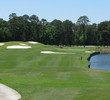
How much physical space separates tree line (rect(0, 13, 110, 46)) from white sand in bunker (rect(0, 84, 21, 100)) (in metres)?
118

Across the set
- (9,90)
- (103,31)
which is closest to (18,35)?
(103,31)

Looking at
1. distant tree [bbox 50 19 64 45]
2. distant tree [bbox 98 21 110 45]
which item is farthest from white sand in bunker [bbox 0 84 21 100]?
distant tree [bbox 98 21 110 45]

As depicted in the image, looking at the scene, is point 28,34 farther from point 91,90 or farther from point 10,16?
point 91,90

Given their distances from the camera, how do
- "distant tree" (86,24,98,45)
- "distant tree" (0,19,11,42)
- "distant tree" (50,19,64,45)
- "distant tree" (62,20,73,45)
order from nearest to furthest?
"distant tree" (0,19,11,42), "distant tree" (50,19,64,45), "distant tree" (86,24,98,45), "distant tree" (62,20,73,45)

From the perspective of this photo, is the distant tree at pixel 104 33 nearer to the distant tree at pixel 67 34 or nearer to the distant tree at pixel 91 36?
the distant tree at pixel 91 36

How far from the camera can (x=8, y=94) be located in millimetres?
15859

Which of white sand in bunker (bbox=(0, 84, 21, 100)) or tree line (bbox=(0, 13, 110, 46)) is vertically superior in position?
tree line (bbox=(0, 13, 110, 46))

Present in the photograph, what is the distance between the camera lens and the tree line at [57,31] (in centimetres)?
13962

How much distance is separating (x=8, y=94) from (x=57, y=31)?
132 m

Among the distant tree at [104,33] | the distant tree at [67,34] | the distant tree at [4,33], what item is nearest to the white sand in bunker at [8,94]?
the distant tree at [4,33]

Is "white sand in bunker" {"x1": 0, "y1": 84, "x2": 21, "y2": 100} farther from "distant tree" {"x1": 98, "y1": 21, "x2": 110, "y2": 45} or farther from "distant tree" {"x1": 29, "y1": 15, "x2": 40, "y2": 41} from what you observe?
"distant tree" {"x1": 98, "y1": 21, "x2": 110, "y2": 45}

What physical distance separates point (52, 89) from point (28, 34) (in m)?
130

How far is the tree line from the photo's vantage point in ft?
458

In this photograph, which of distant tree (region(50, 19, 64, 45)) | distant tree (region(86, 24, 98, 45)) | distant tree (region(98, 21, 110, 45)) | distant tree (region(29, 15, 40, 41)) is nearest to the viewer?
distant tree (region(98, 21, 110, 45))
